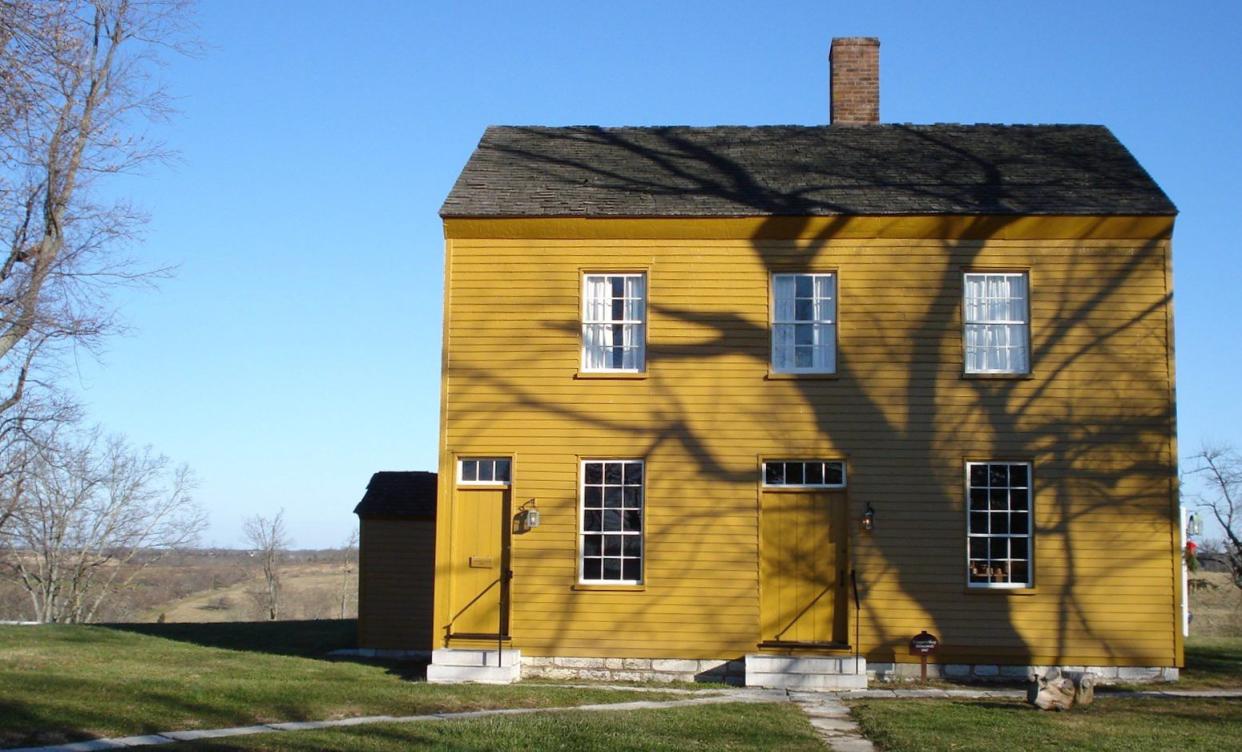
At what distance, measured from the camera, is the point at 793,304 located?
17.1 m

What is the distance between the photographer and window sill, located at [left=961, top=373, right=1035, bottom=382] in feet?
54.7

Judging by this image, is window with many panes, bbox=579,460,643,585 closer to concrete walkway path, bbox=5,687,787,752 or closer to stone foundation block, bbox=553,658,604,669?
stone foundation block, bbox=553,658,604,669

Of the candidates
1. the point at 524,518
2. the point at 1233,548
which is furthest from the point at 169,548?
the point at 1233,548

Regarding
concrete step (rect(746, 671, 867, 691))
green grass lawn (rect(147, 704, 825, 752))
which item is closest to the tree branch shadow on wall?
concrete step (rect(746, 671, 867, 691))

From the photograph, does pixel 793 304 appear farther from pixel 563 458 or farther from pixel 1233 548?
pixel 1233 548

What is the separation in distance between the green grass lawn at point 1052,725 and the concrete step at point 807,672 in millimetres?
1241

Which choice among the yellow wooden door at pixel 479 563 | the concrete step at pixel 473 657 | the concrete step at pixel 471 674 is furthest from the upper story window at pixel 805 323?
the concrete step at pixel 471 674

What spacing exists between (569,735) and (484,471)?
635cm

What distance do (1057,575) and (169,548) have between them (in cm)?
3567

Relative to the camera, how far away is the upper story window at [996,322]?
16.9 metres

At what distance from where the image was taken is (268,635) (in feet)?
76.0

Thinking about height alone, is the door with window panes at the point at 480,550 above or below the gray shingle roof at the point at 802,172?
below

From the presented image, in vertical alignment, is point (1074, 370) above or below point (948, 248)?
below

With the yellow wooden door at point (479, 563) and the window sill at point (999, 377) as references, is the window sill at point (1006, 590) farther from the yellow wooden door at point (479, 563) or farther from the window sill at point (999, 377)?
the yellow wooden door at point (479, 563)
